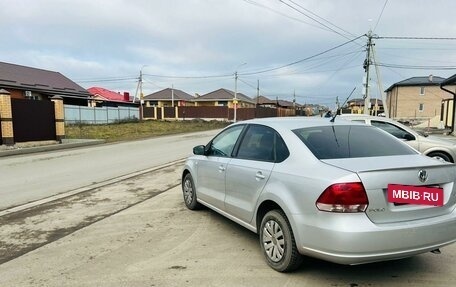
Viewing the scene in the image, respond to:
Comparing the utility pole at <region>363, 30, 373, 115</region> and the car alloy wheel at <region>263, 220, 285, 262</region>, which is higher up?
the utility pole at <region>363, 30, 373, 115</region>

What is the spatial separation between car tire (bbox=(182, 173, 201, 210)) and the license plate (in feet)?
11.5

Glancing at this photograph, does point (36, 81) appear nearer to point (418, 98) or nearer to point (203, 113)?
point (203, 113)

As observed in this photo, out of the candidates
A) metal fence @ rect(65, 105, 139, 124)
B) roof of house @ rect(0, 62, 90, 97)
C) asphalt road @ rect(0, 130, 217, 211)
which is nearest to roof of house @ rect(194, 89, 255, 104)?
metal fence @ rect(65, 105, 139, 124)

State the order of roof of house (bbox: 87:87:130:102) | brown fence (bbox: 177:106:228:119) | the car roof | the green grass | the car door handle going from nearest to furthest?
the car door handle
the car roof
the green grass
brown fence (bbox: 177:106:228:119)
roof of house (bbox: 87:87:130:102)

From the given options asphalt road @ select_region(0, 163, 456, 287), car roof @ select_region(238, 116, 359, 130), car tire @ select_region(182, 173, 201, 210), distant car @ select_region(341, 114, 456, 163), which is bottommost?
asphalt road @ select_region(0, 163, 456, 287)

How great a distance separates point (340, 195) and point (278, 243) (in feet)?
3.21

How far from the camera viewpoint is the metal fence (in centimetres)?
3822

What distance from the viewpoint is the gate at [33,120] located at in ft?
61.6

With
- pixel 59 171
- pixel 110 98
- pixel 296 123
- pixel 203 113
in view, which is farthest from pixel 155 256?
pixel 110 98

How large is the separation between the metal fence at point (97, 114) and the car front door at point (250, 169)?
116ft

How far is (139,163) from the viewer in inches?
527

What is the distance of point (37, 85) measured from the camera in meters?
39.3

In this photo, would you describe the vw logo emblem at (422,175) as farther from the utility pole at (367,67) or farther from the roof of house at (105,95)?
the roof of house at (105,95)

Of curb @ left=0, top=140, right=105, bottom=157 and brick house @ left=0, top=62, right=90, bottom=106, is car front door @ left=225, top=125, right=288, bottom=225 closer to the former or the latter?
curb @ left=0, top=140, right=105, bottom=157
